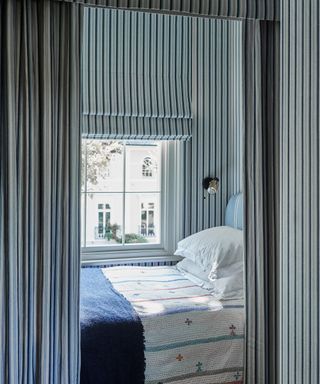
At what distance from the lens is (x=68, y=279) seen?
2.05 m

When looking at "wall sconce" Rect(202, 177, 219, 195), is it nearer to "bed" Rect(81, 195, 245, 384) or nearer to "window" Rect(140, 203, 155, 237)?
"window" Rect(140, 203, 155, 237)

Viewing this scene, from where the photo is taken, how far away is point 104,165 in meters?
3.58

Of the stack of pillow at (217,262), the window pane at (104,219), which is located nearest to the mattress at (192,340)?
the stack of pillow at (217,262)

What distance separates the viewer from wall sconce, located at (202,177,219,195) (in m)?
3.71

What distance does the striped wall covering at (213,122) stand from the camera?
3703 mm

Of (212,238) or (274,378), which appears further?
(212,238)

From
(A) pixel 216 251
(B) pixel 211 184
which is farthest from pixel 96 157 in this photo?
(A) pixel 216 251

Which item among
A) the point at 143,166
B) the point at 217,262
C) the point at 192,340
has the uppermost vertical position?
the point at 143,166

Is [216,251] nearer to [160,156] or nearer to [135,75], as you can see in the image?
[160,156]

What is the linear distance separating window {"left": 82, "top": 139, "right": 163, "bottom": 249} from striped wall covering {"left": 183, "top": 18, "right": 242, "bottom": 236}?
0.86 ft

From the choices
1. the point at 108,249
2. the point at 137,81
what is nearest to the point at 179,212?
the point at 108,249

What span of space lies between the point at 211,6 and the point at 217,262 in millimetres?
1431

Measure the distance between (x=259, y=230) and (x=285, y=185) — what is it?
1.21m

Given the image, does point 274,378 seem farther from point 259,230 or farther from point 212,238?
point 212,238
